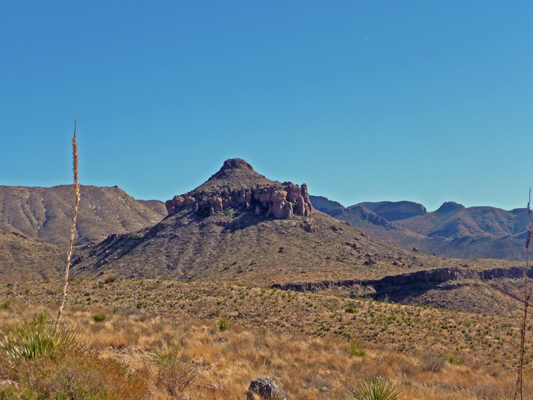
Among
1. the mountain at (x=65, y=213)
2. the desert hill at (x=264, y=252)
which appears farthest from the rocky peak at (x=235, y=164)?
the mountain at (x=65, y=213)

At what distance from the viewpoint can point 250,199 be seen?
93.4 metres

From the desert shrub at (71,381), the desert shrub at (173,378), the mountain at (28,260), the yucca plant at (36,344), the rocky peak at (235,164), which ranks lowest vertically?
the mountain at (28,260)

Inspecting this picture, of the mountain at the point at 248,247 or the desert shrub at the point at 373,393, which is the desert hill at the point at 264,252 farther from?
the desert shrub at the point at 373,393

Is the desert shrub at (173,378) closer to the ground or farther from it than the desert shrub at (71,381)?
closer to the ground

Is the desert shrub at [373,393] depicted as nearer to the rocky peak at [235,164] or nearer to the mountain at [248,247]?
the mountain at [248,247]

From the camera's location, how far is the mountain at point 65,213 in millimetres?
131125

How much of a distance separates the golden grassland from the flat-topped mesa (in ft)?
177

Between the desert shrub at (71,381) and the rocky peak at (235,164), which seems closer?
the desert shrub at (71,381)

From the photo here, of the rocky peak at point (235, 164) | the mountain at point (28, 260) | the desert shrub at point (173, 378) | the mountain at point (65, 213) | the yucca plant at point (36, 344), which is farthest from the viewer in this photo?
the mountain at point (65, 213)

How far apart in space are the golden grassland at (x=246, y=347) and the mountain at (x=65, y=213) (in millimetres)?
111639

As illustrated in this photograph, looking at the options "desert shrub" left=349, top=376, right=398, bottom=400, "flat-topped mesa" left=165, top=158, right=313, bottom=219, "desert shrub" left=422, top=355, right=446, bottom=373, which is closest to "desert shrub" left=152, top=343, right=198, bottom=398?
"desert shrub" left=349, top=376, right=398, bottom=400

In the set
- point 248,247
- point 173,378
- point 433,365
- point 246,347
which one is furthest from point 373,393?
point 248,247

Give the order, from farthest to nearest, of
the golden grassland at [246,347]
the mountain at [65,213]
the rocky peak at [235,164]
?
the mountain at [65,213], the rocky peak at [235,164], the golden grassland at [246,347]

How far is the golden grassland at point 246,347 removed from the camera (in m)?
7.32
